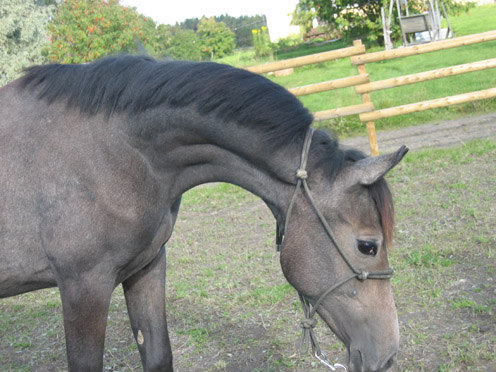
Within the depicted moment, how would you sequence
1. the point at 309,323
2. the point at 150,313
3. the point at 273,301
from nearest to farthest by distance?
the point at 309,323, the point at 150,313, the point at 273,301

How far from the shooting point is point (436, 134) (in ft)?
28.8

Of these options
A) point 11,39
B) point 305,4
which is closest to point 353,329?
point 11,39

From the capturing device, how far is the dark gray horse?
7.48ft

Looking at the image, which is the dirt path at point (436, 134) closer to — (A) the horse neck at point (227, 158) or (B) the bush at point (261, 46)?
(A) the horse neck at point (227, 158)

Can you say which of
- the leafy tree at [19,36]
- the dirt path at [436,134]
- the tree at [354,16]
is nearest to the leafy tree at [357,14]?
the tree at [354,16]

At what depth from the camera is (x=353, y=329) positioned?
90.8 inches

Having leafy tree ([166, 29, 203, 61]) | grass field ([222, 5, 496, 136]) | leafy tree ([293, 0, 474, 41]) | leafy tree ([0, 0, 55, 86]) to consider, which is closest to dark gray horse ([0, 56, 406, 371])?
grass field ([222, 5, 496, 136])

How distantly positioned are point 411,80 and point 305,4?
45.5 ft

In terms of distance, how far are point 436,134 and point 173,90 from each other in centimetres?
708

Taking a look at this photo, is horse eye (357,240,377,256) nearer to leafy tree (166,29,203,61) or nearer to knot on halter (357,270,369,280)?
knot on halter (357,270,369,280)

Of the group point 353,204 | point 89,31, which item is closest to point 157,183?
Result: point 353,204

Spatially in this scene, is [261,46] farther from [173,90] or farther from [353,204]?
[353,204]

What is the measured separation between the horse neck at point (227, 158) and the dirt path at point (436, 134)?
5.79 m

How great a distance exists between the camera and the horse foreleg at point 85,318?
250 centimetres
